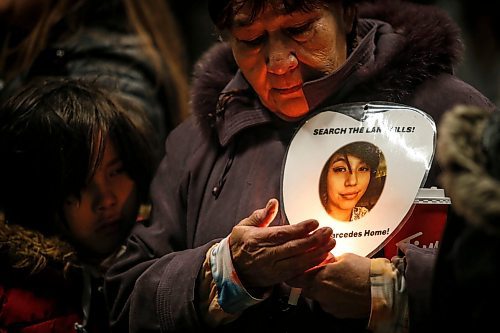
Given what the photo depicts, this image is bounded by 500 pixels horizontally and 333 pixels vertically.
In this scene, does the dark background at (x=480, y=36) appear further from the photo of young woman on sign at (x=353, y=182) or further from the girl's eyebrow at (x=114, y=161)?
the photo of young woman on sign at (x=353, y=182)

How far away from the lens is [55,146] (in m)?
1.62

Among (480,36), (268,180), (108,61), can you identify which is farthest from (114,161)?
(480,36)

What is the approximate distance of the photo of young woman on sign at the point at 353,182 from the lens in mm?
1283

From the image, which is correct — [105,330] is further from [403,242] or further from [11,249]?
[403,242]

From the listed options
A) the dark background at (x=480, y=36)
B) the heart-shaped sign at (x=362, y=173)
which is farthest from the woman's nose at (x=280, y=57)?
the dark background at (x=480, y=36)

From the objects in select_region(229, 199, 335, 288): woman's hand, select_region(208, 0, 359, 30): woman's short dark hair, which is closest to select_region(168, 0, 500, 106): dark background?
select_region(208, 0, 359, 30): woman's short dark hair

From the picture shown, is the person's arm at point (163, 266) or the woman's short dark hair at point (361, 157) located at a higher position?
the woman's short dark hair at point (361, 157)

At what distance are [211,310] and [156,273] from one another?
0.14 m

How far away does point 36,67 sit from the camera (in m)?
2.08

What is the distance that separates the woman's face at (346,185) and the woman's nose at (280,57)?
163 millimetres

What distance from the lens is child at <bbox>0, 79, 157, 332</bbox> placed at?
1.62 meters

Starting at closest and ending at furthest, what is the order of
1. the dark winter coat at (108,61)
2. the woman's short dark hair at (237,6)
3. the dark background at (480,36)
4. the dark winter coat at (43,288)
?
the woman's short dark hair at (237,6) < the dark winter coat at (43,288) < the dark winter coat at (108,61) < the dark background at (480,36)

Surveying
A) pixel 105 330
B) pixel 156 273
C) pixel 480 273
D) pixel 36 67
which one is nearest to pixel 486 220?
pixel 480 273

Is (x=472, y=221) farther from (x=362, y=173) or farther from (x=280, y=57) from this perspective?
(x=280, y=57)
